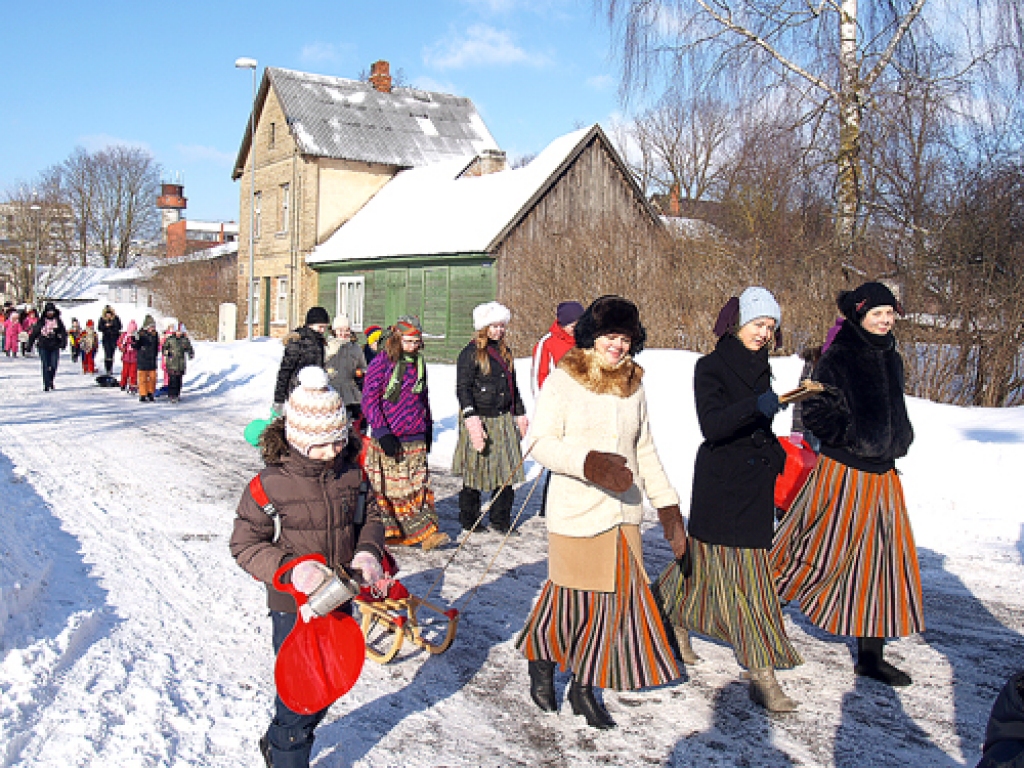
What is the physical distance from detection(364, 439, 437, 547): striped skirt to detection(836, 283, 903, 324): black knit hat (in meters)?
3.49

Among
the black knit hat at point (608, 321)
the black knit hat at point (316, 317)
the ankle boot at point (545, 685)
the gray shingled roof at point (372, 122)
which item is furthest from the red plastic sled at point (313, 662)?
the gray shingled roof at point (372, 122)

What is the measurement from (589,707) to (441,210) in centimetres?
2378

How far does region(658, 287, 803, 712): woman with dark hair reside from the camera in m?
4.22

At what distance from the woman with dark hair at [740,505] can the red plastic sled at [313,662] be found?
1914mm

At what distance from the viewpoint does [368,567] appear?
3160 mm

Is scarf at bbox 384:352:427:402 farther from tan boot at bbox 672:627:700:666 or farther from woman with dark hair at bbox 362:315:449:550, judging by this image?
tan boot at bbox 672:627:700:666

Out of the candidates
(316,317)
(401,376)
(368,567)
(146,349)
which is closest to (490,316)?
(401,376)

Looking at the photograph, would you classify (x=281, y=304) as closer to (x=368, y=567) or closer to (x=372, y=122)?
(x=372, y=122)

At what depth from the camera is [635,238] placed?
17.7 m

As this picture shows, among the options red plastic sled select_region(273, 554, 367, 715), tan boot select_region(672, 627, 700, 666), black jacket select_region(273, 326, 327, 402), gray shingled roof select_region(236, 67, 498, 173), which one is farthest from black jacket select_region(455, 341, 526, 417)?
gray shingled roof select_region(236, 67, 498, 173)

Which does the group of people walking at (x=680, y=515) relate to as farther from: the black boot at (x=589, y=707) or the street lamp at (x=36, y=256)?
the street lamp at (x=36, y=256)

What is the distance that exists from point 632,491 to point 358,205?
28.7m

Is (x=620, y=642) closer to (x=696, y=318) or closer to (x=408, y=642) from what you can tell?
(x=408, y=642)

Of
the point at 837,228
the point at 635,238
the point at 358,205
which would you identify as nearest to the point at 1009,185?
the point at 837,228
